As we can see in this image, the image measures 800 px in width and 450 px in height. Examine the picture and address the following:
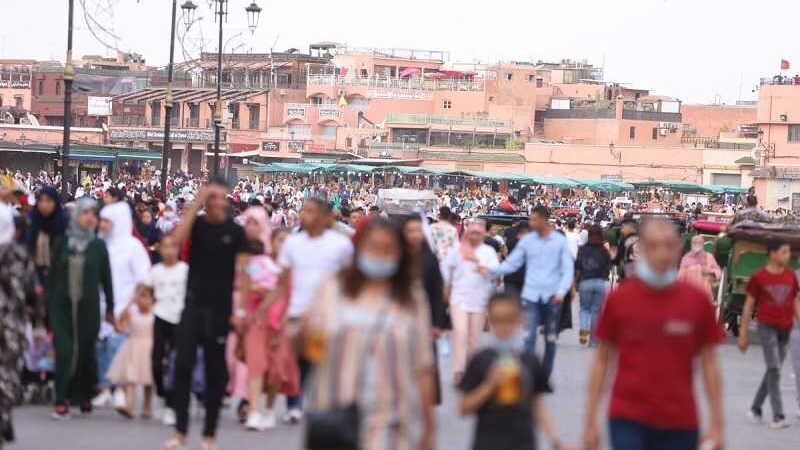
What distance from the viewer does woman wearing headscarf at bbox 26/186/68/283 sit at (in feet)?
46.2

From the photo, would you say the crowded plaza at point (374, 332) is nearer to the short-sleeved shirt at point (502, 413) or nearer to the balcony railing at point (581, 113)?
the short-sleeved shirt at point (502, 413)

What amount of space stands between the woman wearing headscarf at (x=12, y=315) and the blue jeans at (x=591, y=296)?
1140 centimetres

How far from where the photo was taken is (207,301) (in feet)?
38.0

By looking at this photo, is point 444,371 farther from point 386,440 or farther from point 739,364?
point 386,440

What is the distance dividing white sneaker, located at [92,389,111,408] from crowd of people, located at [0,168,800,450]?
1cm

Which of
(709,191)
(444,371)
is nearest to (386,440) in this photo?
(444,371)

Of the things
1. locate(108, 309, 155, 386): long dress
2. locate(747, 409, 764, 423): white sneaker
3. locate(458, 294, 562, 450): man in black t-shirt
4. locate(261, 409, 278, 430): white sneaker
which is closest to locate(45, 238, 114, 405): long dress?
locate(108, 309, 155, 386): long dress

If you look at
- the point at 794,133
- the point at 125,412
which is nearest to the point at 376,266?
the point at 125,412

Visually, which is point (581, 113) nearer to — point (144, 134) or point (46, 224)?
point (144, 134)

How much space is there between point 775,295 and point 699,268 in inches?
298

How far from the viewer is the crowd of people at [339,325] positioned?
23.6ft

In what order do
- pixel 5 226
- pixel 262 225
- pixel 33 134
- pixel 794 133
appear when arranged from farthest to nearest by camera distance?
pixel 33 134
pixel 794 133
pixel 262 225
pixel 5 226

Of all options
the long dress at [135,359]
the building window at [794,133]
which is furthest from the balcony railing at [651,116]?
the long dress at [135,359]

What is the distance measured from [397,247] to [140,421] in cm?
656
